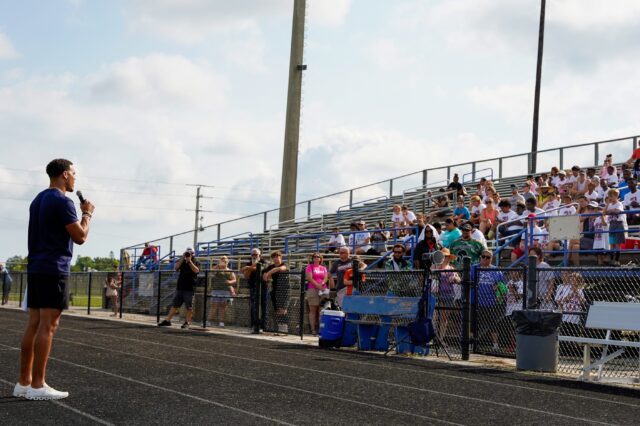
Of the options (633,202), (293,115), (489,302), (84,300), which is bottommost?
(84,300)

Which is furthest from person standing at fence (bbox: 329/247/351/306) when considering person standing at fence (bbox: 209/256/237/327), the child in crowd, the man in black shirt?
the child in crowd

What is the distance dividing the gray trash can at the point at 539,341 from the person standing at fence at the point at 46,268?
704 cm

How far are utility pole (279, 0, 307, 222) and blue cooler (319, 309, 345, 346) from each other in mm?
22413

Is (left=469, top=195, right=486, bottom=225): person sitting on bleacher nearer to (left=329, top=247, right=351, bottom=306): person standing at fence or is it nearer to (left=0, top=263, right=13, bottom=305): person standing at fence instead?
(left=329, top=247, right=351, bottom=306): person standing at fence

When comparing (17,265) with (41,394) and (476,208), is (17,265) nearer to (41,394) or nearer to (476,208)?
(476,208)

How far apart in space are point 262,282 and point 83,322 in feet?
17.4

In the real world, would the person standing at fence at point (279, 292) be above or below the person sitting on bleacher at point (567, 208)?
below

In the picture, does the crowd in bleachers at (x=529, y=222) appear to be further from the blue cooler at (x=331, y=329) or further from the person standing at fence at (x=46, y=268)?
the person standing at fence at (x=46, y=268)

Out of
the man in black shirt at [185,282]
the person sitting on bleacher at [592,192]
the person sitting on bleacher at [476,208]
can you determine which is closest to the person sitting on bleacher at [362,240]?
the person sitting on bleacher at [476,208]

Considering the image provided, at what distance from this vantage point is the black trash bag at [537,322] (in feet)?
42.9

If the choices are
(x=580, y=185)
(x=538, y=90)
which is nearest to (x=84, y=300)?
(x=580, y=185)

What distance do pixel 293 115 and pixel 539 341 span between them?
27.1 m

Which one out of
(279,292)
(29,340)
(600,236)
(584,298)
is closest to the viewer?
(29,340)

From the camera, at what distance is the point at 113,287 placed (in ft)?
98.1
